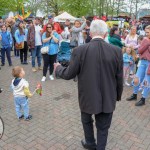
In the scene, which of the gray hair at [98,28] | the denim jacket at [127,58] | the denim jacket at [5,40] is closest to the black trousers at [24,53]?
the denim jacket at [5,40]

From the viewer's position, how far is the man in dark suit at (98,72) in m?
2.86

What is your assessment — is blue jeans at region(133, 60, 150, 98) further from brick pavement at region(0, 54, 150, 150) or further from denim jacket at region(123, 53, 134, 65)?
denim jacket at region(123, 53, 134, 65)

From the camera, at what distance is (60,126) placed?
14.5 feet

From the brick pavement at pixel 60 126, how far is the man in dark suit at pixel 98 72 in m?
1.02

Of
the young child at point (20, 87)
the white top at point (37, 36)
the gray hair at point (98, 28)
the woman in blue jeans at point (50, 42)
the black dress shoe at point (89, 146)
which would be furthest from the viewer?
the white top at point (37, 36)

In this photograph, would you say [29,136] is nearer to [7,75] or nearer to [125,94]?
[125,94]

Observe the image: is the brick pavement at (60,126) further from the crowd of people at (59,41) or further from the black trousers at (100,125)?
the crowd of people at (59,41)

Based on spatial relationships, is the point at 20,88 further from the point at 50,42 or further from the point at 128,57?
the point at 128,57

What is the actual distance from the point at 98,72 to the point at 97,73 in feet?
0.06

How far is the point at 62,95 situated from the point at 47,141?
2.37 metres

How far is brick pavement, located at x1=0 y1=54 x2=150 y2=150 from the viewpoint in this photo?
3820 mm

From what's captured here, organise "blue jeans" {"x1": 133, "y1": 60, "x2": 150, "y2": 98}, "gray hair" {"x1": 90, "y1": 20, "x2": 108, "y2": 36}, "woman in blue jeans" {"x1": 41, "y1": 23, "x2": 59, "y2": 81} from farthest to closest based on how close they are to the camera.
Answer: "woman in blue jeans" {"x1": 41, "y1": 23, "x2": 59, "y2": 81} → "blue jeans" {"x1": 133, "y1": 60, "x2": 150, "y2": 98} → "gray hair" {"x1": 90, "y1": 20, "x2": 108, "y2": 36}

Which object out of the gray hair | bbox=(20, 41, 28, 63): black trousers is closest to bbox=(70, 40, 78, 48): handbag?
bbox=(20, 41, 28, 63): black trousers

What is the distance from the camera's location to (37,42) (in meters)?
8.32
